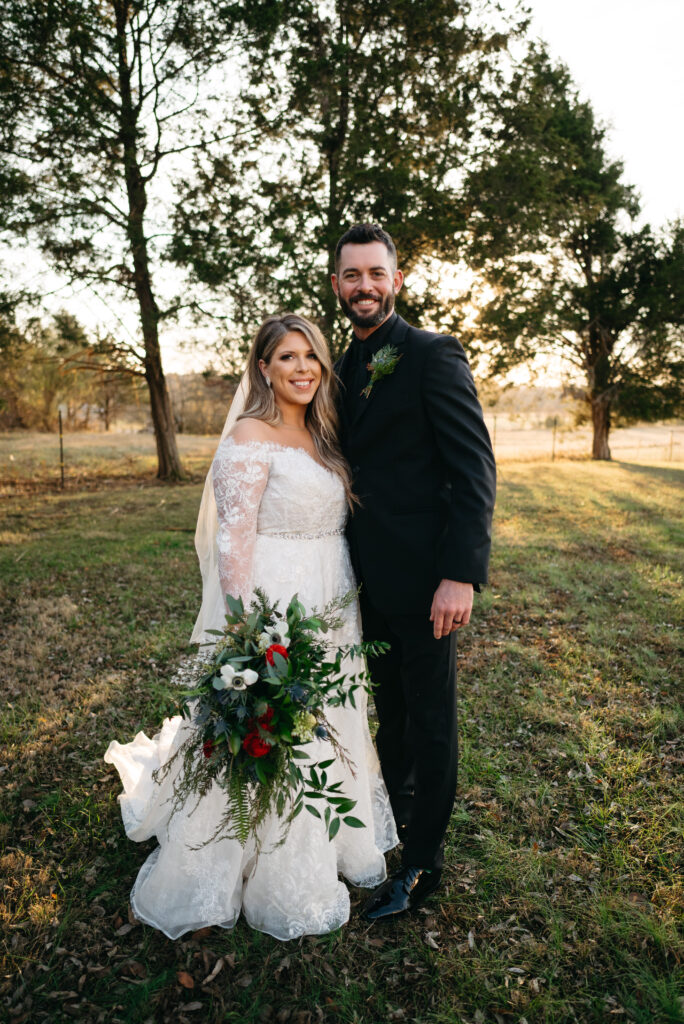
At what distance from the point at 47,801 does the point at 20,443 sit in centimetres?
2536

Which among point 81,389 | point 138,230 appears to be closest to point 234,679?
point 138,230

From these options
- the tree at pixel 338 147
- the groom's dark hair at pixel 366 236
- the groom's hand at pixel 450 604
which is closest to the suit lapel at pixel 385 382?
the groom's dark hair at pixel 366 236

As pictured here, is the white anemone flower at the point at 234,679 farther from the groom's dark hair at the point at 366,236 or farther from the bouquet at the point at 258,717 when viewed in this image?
the groom's dark hair at the point at 366,236

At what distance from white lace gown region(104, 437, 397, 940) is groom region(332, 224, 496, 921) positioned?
0.67 ft

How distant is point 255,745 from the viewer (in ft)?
6.40

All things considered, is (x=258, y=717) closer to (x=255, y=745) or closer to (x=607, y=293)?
(x=255, y=745)

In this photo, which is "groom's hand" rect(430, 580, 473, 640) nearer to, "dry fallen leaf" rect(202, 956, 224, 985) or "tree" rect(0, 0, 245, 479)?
"dry fallen leaf" rect(202, 956, 224, 985)

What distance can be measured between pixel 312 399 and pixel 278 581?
0.89 m

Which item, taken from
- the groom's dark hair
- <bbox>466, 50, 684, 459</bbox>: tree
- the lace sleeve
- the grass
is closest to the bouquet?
the grass

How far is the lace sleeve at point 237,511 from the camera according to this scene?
2609mm

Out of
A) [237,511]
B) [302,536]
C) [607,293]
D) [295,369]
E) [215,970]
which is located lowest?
[215,970]

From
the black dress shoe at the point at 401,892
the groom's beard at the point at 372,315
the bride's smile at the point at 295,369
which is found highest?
the groom's beard at the point at 372,315

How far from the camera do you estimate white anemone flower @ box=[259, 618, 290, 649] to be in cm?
206

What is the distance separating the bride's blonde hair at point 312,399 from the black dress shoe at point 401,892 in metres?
1.77
